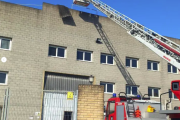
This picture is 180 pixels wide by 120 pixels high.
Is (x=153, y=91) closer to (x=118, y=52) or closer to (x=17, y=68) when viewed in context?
(x=118, y=52)

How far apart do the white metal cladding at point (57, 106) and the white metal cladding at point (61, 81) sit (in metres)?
8.25

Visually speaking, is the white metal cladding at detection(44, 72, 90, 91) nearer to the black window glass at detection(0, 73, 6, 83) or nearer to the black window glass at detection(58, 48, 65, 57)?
the black window glass at detection(58, 48, 65, 57)

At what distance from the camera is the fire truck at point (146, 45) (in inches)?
441

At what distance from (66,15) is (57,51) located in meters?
2.82

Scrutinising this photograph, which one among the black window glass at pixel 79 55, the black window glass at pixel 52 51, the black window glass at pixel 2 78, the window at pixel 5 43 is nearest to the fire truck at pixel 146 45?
the black window glass at pixel 79 55

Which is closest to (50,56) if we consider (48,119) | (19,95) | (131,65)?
(19,95)

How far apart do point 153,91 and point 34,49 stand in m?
11.2

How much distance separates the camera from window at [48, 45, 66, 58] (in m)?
18.5

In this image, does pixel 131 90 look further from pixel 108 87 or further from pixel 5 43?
pixel 5 43

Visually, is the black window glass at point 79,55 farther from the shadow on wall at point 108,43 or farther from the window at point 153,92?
the window at point 153,92

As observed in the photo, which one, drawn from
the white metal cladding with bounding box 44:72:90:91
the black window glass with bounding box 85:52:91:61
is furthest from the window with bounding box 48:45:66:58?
the black window glass with bounding box 85:52:91:61

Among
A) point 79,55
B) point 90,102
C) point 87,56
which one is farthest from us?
point 87,56

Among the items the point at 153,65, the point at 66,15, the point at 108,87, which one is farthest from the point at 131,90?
the point at 66,15

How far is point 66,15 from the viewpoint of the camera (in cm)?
1867
